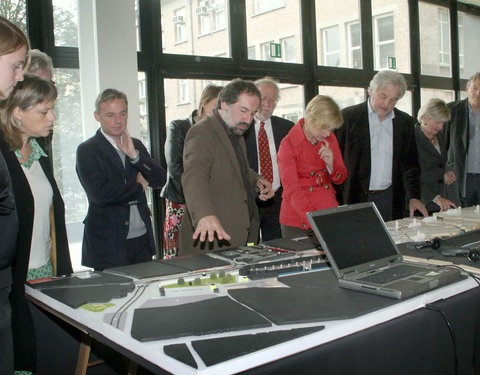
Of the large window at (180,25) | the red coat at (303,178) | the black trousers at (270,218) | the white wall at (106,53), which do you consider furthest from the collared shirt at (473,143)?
the white wall at (106,53)

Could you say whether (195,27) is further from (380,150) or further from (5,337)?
(5,337)

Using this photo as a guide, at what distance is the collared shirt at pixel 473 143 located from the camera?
4578 mm

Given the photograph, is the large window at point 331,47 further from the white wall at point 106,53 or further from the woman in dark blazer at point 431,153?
the white wall at point 106,53

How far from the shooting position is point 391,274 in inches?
68.0

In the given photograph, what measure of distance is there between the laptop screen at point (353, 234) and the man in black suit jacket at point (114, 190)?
3.87 feet

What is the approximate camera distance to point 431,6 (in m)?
7.26

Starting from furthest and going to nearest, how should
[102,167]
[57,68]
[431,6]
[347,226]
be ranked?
[431,6]
[57,68]
[102,167]
[347,226]

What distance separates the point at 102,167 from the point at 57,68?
161cm

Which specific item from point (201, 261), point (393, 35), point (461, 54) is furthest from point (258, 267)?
point (461, 54)

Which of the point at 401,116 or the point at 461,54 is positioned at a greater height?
the point at 461,54

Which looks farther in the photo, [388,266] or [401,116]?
[401,116]

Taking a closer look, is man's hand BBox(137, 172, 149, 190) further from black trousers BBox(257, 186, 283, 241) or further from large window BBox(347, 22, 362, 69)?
large window BBox(347, 22, 362, 69)

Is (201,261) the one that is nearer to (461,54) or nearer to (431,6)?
(431,6)

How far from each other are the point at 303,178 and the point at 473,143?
2469 mm
